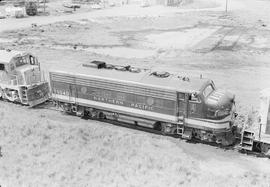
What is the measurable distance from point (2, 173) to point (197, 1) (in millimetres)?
103950

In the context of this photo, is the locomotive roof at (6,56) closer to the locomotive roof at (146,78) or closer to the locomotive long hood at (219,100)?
the locomotive roof at (146,78)

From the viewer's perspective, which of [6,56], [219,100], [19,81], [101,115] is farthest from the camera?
[6,56]

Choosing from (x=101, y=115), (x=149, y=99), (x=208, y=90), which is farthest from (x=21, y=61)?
(x=208, y=90)

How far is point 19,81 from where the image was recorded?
26.2 m

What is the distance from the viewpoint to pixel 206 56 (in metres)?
43.1

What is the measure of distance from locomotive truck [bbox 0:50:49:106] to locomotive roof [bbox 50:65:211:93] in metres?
3.88

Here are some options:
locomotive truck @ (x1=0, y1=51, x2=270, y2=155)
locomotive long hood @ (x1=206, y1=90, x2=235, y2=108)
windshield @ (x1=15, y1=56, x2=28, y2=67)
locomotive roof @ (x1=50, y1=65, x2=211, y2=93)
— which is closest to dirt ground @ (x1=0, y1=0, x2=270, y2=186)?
locomotive truck @ (x1=0, y1=51, x2=270, y2=155)

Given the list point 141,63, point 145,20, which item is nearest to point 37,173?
point 141,63

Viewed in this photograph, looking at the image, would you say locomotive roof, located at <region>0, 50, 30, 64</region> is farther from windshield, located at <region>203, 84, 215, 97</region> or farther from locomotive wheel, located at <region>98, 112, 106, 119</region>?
windshield, located at <region>203, 84, 215, 97</region>

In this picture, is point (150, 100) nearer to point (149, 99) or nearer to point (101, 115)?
point (149, 99)

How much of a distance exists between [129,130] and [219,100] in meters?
6.26

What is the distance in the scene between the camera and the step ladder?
60.0ft

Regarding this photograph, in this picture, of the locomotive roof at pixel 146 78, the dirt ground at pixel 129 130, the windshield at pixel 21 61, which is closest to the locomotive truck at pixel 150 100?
the locomotive roof at pixel 146 78

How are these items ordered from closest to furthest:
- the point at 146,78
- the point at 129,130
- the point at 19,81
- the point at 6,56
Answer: the point at 146,78, the point at 129,130, the point at 19,81, the point at 6,56
